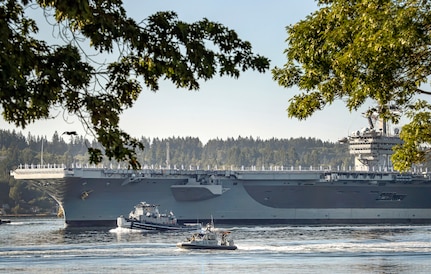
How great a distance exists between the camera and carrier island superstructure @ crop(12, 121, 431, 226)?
210ft

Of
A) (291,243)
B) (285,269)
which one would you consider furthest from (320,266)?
(291,243)

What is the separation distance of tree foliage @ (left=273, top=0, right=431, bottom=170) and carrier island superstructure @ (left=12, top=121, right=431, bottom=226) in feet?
162

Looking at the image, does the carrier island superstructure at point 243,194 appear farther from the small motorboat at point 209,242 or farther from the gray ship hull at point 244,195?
the small motorboat at point 209,242

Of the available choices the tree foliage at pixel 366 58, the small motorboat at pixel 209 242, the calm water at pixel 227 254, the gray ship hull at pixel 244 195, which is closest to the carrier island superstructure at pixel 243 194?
the gray ship hull at pixel 244 195

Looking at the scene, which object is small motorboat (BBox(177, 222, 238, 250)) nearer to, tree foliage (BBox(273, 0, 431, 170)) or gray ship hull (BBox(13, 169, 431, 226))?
gray ship hull (BBox(13, 169, 431, 226))

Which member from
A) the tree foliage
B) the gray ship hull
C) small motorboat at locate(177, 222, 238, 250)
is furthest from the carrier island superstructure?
the tree foliage

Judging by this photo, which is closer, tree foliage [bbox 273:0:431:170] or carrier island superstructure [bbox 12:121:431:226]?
tree foliage [bbox 273:0:431:170]

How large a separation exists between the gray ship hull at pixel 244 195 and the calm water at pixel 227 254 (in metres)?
10.0

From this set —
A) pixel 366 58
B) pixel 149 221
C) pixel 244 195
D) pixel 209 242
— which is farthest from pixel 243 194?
pixel 366 58

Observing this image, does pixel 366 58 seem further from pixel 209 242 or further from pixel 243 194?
pixel 243 194

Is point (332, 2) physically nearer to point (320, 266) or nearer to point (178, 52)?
point (178, 52)

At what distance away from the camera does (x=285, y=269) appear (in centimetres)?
3180

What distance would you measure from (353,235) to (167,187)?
18.0 m

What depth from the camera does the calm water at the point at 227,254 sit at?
32478 mm
